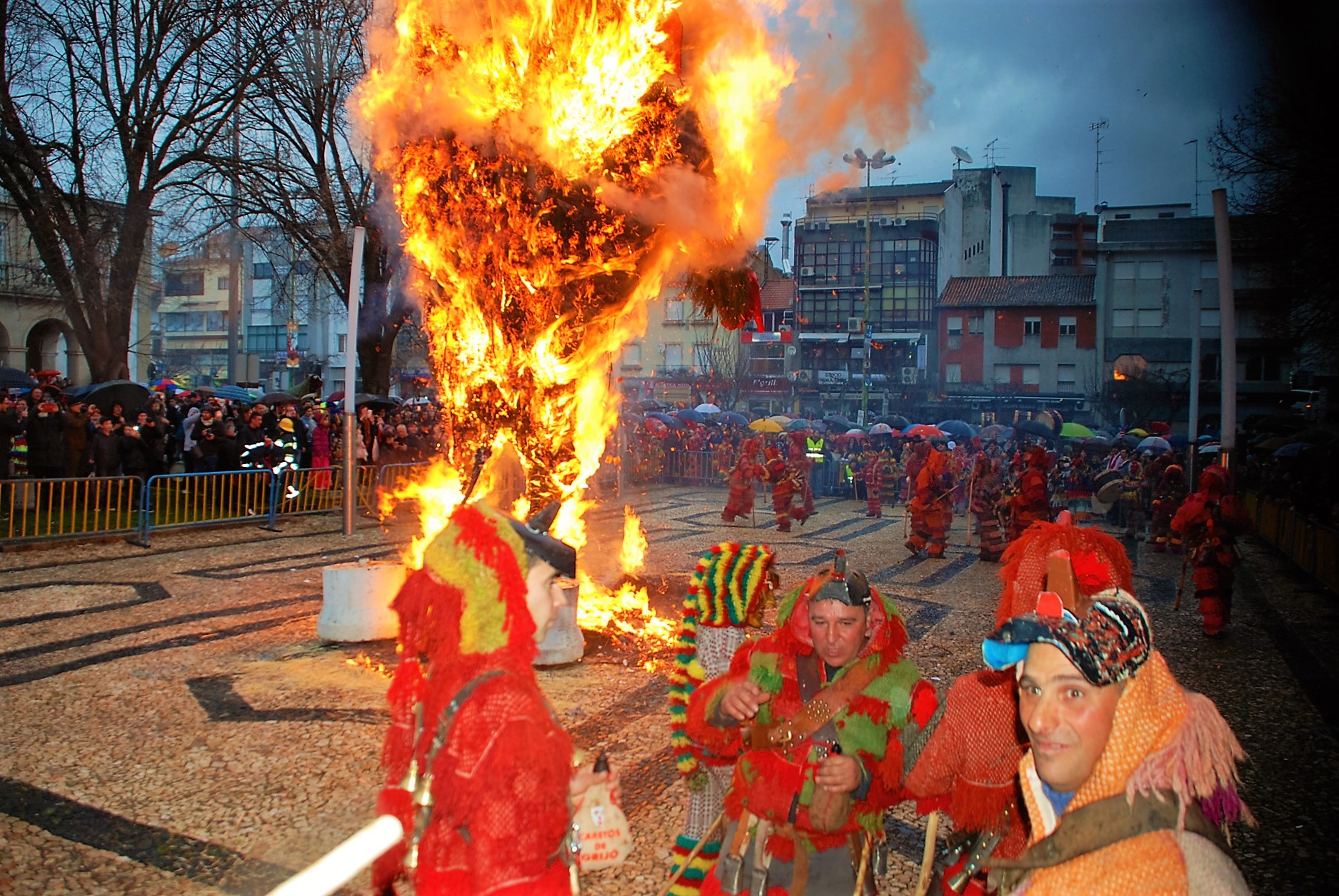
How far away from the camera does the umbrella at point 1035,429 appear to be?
74.2 ft

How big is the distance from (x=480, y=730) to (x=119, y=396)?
1988cm

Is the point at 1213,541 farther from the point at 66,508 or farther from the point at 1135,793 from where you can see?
the point at 66,508

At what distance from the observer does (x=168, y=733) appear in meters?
6.14

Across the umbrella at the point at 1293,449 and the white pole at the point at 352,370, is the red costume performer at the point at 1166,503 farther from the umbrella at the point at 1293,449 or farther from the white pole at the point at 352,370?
the white pole at the point at 352,370

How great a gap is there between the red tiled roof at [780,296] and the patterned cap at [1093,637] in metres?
61.2

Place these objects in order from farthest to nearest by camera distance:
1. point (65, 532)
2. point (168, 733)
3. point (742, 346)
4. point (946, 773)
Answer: point (742, 346) < point (65, 532) < point (168, 733) < point (946, 773)

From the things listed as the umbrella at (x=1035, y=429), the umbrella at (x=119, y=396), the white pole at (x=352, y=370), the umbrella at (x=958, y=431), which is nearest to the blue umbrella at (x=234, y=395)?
the umbrella at (x=119, y=396)

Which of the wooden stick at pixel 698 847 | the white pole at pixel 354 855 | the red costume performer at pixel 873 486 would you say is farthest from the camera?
the red costume performer at pixel 873 486

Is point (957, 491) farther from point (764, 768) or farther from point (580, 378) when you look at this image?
point (764, 768)

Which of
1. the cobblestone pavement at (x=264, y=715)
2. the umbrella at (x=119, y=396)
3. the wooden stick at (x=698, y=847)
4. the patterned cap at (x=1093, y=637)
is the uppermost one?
the umbrella at (x=119, y=396)

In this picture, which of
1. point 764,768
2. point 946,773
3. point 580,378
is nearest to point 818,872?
point 764,768

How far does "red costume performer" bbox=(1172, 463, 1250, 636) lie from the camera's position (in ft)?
32.4

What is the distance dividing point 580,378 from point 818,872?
6.36 metres

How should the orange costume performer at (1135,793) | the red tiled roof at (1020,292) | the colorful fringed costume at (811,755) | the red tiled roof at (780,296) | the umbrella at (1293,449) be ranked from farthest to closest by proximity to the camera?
the red tiled roof at (780,296) → the red tiled roof at (1020,292) → the umbrella at (1293,449) → the colorful fringed costume at (811,755) → the orange costume performer at (1135,793)
